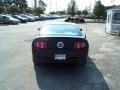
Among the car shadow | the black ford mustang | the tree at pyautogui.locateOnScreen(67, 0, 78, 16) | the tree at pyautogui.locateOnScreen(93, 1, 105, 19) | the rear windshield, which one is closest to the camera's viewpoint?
the car shadow

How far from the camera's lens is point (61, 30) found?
8648 mm

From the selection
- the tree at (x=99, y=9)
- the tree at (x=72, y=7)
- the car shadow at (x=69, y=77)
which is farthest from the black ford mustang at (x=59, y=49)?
the tree at (x=72, y=7)

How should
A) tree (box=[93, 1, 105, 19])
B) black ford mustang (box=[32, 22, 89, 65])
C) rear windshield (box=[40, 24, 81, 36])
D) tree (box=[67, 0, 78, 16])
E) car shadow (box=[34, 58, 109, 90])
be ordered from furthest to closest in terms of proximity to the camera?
tree (box=[67, 0, 78, 16]) < tree (box=[93, 1, 105, 19]) < rear windshield (box=[40, 24, 81, 36]) < black ford mustang (box=[32, 22, 89, 65]) < car shadow (box=[34, 58, 109, 90])

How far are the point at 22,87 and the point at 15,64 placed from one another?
109 inches

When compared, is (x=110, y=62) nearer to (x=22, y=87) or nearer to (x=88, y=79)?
(x=88, y=79)

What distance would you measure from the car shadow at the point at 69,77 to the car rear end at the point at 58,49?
1.46 feet

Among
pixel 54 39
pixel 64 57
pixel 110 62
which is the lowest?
pixel 110 62

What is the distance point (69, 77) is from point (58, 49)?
0.91m

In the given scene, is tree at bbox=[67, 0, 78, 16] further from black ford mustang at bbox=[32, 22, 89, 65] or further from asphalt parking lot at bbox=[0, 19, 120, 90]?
black ford mustang at bbox=[32, 22, 89, 65]

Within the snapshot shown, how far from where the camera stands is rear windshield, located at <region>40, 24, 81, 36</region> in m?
8.28

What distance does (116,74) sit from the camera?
7.81m

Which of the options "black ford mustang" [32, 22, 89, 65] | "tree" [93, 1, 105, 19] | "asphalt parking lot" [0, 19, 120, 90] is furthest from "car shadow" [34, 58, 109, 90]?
"tree" [93, 1, 105, 19]

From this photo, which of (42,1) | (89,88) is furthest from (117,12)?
(42,1)

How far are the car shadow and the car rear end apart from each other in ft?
1.46
